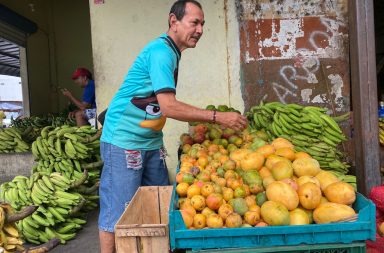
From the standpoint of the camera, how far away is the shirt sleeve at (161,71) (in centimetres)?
259

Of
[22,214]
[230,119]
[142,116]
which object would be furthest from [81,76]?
[22,214]

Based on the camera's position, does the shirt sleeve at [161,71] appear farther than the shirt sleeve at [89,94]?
No

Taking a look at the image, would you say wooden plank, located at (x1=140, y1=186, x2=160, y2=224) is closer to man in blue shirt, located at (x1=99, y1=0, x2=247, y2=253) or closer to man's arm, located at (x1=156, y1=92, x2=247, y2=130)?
man in blue shirt, located at (x1=99, y1=0, x2=247, y2=253)

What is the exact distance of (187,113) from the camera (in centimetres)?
265

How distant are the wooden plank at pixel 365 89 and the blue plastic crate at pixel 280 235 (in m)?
0.87

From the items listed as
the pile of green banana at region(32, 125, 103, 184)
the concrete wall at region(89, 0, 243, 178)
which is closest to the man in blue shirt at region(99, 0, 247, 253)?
the pile of green banana at region(32, 125, 103, 184)

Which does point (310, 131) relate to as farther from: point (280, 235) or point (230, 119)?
point (280, 235)

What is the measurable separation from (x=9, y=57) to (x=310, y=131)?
11.7 metres

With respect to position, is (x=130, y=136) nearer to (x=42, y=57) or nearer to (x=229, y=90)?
(x=229, y=90)

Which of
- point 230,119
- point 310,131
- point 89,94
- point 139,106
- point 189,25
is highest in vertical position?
point 189,25

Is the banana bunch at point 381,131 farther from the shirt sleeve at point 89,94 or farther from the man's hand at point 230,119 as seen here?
the shirt sleeve at point 89,94

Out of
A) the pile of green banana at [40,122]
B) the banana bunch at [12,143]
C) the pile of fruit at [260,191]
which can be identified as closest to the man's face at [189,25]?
the pile of fruit at [260,191]

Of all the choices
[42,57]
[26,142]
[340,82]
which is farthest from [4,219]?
[42,57]

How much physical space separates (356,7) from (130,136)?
1.82 meters
